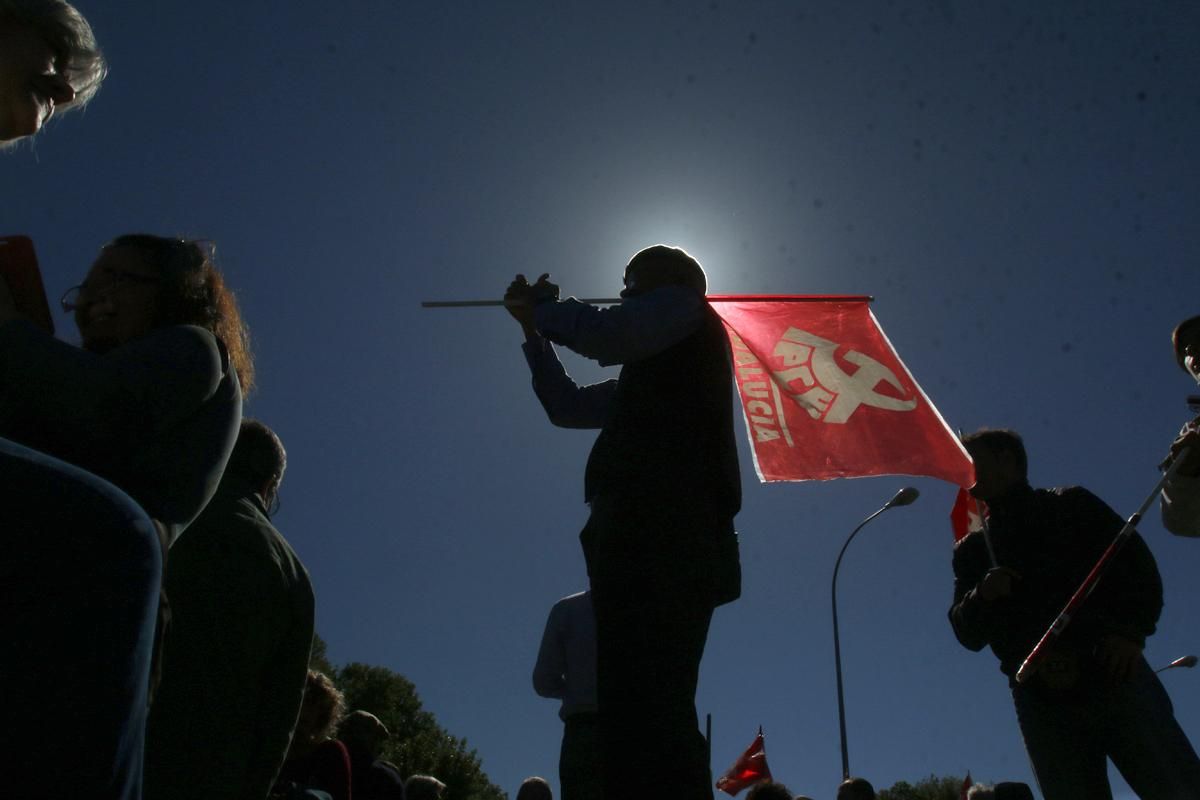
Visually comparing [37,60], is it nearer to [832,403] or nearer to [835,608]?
[832,403]

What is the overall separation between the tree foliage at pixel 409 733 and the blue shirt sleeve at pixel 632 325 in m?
40.5

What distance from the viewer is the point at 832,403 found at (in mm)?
4539

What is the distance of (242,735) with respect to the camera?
2.41m

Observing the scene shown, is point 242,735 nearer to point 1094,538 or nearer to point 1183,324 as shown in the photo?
point 1094,538

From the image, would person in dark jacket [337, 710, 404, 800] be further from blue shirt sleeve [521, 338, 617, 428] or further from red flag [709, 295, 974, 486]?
red flag [709, 295, 974, 486]

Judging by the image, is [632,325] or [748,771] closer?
[632,325]

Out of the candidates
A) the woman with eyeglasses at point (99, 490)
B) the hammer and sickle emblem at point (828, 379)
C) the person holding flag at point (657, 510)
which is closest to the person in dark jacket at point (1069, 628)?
the hammer and sickle emblem at point (828, 379)

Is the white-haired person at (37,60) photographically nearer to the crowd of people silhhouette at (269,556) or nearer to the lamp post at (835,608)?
the crowd of people silhhouette at (269,556)

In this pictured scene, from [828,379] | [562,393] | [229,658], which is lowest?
[229,658]

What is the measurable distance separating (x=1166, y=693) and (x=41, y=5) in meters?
3.90

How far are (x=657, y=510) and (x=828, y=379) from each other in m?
2.29

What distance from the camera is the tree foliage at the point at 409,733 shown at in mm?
42438

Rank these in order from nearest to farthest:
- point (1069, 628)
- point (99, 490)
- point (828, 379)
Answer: point (99, 490)
point (1069, 628)
point (828, 379)

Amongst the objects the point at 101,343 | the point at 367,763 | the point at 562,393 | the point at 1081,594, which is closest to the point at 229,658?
the point at 101,343
